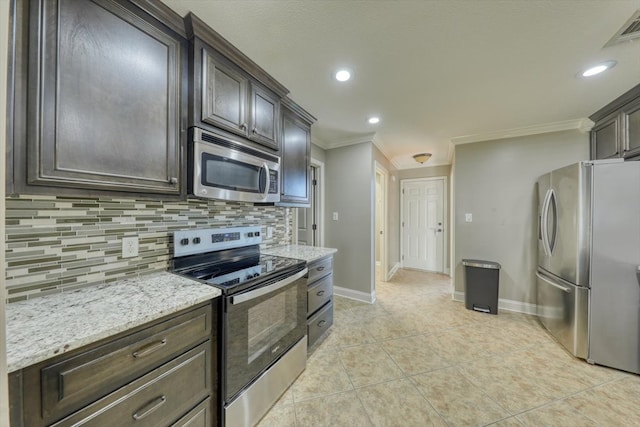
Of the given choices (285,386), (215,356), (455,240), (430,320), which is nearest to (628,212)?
(455,240)

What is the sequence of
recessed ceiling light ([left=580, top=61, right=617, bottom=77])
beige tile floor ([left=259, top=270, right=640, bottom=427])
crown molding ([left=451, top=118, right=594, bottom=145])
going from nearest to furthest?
beige tile floor ([left=259, top=270, right=640, bottom=427])
recessed ceiling light ([left=580, top=61, right=617, bottom=77])
crown molding ([left=451, top=118, right=594, bottom=145])

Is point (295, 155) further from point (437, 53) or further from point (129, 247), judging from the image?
point (129, 247)

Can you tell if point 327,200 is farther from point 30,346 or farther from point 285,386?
point 30,346

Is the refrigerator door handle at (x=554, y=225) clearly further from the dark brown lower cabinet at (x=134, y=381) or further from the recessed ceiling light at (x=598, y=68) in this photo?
the dark brown lower cabinet at (x=134, y=381)

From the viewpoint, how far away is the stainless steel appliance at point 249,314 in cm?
122

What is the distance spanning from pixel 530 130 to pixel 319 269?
3237mm

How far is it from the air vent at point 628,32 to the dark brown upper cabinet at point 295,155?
223 centimetres

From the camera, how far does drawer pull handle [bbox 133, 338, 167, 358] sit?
874 millimetres

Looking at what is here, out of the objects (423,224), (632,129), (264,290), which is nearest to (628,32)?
(632,129)

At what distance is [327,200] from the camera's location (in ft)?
11.8

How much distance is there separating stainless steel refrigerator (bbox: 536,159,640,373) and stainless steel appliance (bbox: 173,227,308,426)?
2482mm

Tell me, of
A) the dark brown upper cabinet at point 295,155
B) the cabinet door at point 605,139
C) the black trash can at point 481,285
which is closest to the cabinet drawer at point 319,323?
the dark brown upper cabinet at point 295,155

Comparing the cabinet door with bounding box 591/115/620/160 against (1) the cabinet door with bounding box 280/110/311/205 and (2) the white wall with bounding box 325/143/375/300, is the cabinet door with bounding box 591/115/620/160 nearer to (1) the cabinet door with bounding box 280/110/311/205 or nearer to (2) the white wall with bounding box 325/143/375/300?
(2) the white wall with bounding box 325/143/375/300

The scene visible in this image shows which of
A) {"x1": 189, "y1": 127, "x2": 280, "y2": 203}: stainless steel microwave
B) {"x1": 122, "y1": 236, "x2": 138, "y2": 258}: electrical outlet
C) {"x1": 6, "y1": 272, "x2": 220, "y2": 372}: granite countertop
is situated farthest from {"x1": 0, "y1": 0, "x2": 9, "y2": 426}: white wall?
{"x1": 122, "y1": 236, "x2": 138, "y2": 258}: electrical outlet
